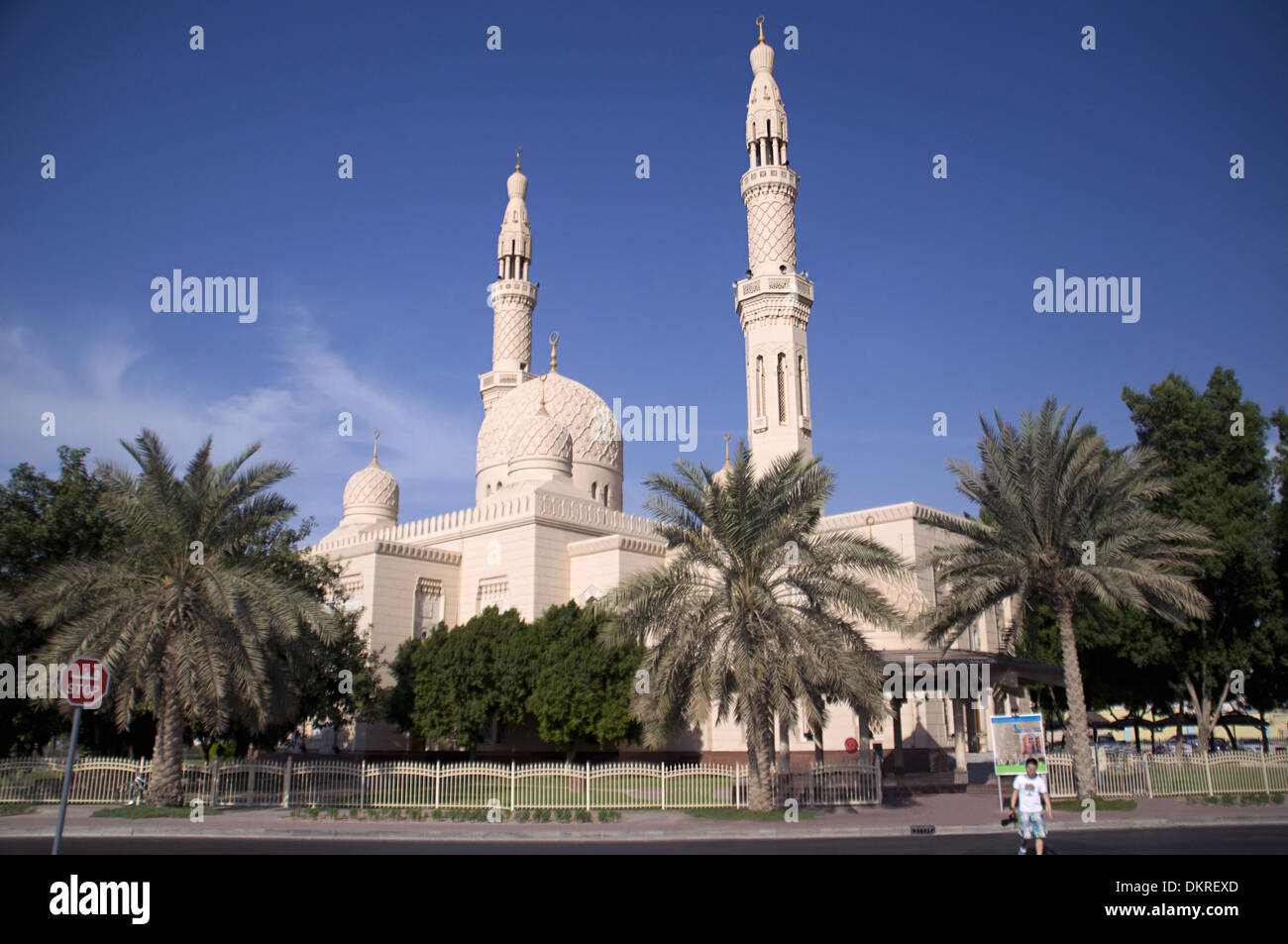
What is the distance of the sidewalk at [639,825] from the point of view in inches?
539

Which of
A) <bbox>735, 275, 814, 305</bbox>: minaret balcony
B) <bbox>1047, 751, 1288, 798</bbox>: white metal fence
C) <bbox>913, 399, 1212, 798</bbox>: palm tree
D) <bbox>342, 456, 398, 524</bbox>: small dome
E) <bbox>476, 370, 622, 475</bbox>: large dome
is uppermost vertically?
<bbox>735, 275, 814, 305</bbox>: minaret balcony

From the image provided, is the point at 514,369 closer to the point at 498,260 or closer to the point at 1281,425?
the point at 498,260

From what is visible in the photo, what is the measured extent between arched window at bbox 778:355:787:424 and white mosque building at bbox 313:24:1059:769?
4 centimetres

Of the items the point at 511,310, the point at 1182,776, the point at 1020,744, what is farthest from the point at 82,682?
the point at 511,310

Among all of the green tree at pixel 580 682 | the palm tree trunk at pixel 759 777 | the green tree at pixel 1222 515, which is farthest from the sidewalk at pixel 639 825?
the green tree at pixel 1222 515

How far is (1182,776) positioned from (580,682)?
12430mm

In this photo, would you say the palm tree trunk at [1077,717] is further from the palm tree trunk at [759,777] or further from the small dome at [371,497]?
the small dome at [371,497]

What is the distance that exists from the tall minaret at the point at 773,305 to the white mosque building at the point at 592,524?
4cm

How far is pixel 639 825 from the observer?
49.2ft

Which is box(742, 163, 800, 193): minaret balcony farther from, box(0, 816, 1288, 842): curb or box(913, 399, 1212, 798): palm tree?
box(0, 816, 1288, 842): curb

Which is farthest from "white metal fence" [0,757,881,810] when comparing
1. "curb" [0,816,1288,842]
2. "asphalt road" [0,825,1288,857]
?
"asphalt road" [0,825,1288,857]

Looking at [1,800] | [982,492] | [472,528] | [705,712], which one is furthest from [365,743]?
[982,492]

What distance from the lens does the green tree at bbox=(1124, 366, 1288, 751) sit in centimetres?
2516

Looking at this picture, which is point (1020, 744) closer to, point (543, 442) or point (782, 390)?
point (782, 390)
